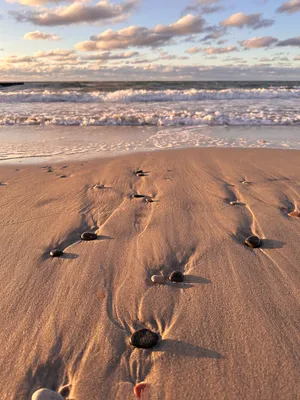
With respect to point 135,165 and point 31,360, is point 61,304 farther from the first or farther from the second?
point 135,165

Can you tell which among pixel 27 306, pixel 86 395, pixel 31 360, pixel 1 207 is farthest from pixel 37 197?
pixel 86 395

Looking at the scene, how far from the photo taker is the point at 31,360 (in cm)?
150

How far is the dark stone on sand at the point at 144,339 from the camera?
1.56 meters

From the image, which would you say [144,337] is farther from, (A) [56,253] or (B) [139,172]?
(B) [139,172]

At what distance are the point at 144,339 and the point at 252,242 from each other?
1.24 metres

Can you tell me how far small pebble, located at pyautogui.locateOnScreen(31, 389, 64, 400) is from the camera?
1.28m

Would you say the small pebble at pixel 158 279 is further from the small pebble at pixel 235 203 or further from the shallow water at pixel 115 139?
the shallow water at pixel 115 139

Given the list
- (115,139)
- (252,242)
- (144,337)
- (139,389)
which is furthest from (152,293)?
(115,139)

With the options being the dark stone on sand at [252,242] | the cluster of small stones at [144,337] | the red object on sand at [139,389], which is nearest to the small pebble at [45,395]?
the cluster of small stones at [144,337]

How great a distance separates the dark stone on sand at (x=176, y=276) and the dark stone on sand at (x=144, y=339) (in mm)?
474

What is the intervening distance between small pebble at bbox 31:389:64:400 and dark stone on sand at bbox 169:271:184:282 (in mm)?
942

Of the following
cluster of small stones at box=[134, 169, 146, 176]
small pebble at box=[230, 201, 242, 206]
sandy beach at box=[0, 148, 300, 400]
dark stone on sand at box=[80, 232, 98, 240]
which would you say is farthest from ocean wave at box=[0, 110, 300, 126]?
dark stone on sand at box=[80, 232, 98, 240]

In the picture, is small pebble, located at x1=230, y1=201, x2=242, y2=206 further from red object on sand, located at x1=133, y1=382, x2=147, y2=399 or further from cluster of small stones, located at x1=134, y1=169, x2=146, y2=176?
red object on sand, located at x1=133, y1=382, x2=147, y2=399

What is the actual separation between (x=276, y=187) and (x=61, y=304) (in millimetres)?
2945
